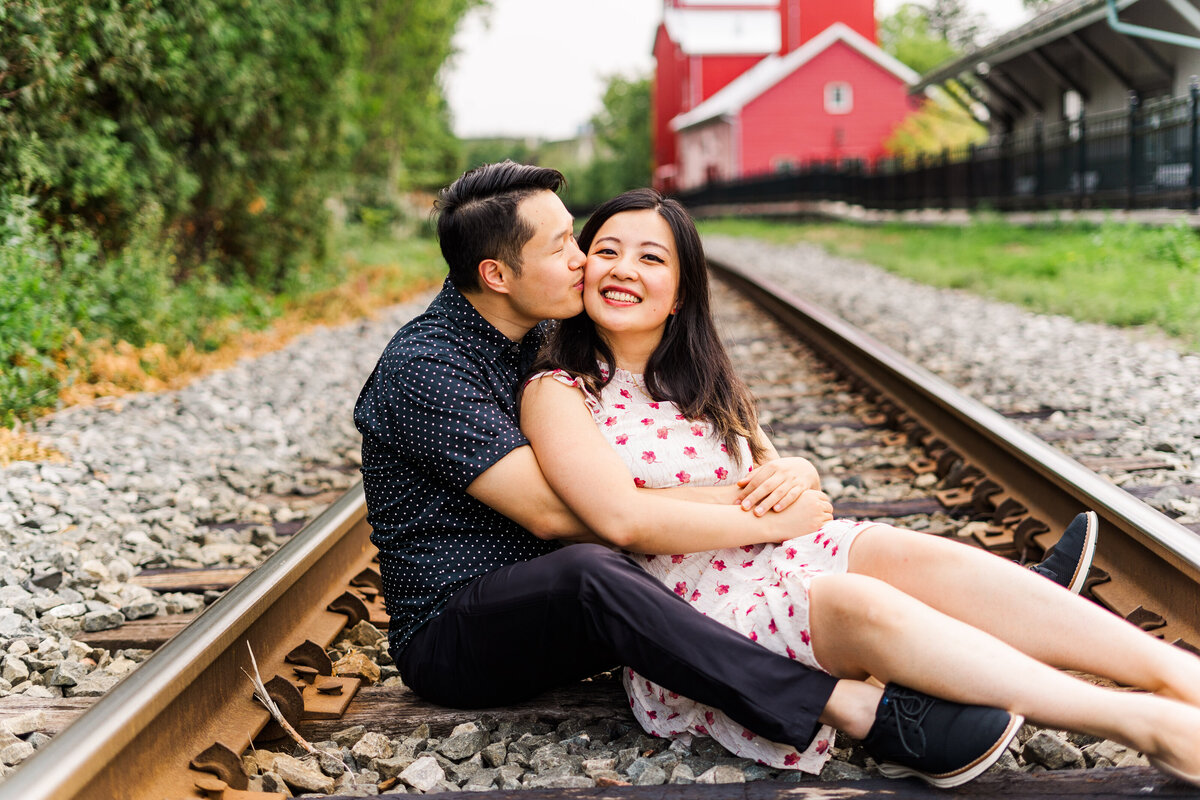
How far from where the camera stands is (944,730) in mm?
1965

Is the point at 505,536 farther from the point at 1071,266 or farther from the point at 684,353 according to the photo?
the point at 1071,266

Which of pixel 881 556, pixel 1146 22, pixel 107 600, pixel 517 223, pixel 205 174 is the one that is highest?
pixel 1146 22

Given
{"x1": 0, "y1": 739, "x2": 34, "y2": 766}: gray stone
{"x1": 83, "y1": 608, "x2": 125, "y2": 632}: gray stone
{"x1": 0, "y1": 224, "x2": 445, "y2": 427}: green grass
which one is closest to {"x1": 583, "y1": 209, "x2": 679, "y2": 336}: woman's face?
{"x1": 0, "y1": 739, "x2": 34, "y2": 766}: gray stone

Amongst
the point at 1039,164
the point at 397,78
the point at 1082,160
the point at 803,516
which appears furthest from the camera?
the point at 397,78

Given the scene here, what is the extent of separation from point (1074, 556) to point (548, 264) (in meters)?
1.34

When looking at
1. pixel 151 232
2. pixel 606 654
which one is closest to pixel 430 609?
pixel 606 654

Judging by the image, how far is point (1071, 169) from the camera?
15031 millimetres

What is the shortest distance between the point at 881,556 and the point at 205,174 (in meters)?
9.37

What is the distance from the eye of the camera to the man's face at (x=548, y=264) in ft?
8.22

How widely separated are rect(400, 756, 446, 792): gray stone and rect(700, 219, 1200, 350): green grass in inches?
230

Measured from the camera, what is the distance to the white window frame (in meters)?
39.4

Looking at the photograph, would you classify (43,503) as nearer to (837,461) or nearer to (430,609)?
(430,609)

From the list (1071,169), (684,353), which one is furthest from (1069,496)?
(1071,169)

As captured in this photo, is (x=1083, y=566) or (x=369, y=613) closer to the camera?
(x=1083, y=566)
